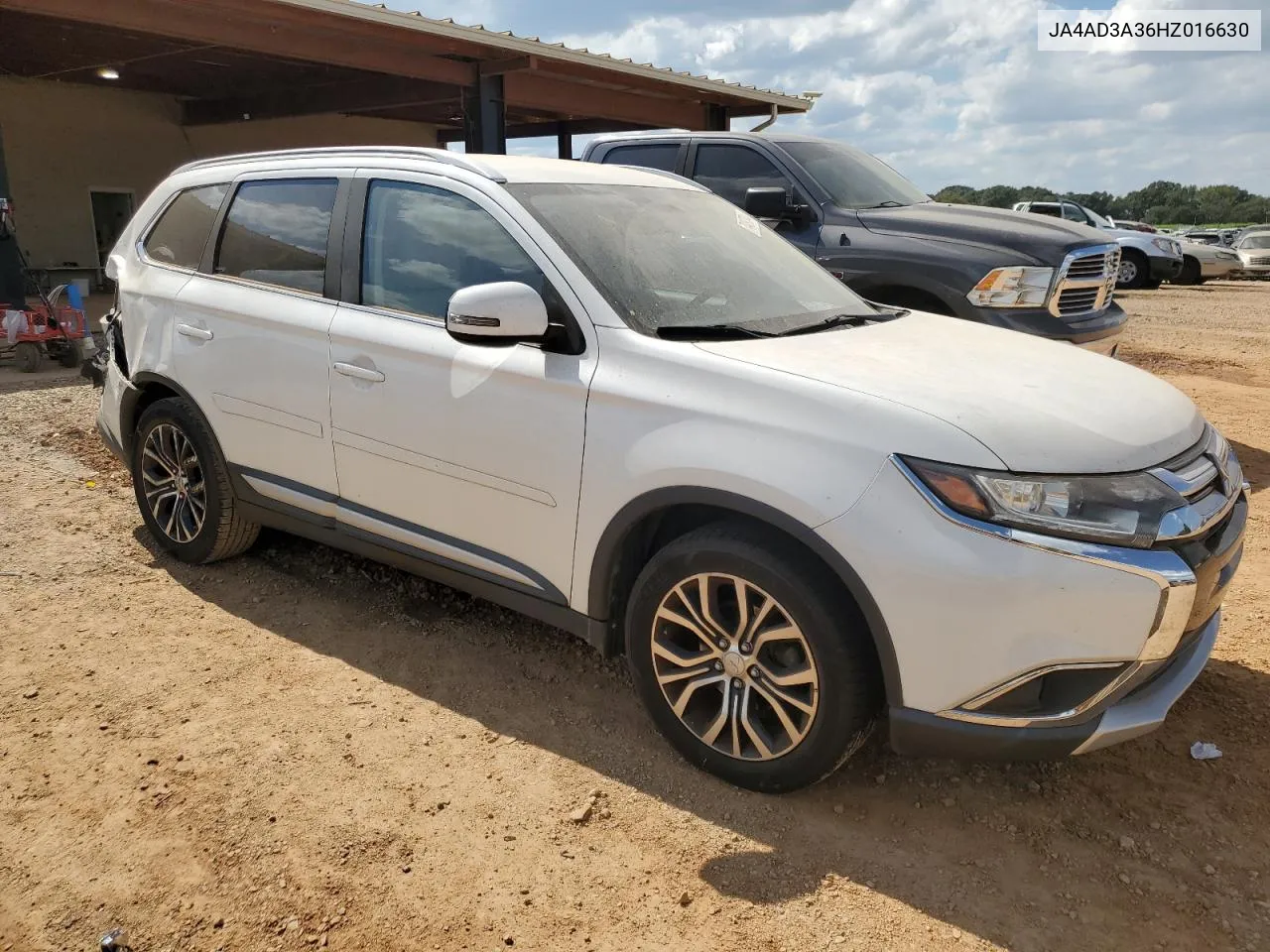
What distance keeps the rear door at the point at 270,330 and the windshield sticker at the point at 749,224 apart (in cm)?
159

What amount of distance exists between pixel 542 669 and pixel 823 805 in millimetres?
1261

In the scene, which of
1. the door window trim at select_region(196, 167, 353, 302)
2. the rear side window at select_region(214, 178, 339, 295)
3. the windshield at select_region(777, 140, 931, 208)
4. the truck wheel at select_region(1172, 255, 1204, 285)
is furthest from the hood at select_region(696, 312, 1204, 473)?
the truck wheel at select_region(1172, 255, 1204, 285)

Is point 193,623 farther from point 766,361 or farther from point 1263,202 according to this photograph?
point 1263,202

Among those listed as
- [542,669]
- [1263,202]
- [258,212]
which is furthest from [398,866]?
[1263,202]

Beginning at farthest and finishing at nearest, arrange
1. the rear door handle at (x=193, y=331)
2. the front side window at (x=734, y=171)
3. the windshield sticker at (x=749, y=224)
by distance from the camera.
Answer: the front side window at (x=734, y=171), the rear door handle at (x=193, y=331), the windshield sticker at (x=749, y=224)

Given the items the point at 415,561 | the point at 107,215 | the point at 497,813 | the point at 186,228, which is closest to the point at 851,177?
the point at 186,228

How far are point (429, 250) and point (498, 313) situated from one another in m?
0.74

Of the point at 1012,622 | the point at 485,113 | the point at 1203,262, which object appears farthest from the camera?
the point at 1203,262

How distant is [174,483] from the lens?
4621 millimetres

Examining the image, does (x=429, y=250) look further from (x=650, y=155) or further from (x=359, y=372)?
(x=650, y=155)

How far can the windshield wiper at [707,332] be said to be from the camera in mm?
3098

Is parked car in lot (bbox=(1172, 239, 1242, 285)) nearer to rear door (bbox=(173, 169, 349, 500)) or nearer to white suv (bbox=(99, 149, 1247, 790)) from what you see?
white suv (bbox=(99, 149, 1247, 790))

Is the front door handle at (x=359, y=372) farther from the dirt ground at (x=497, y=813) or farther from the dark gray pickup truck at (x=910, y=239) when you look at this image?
the dark gray pickup truck at (x=910, y=239)

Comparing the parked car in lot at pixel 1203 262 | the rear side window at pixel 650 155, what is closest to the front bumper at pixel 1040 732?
the rear side window at pixel 650 155
